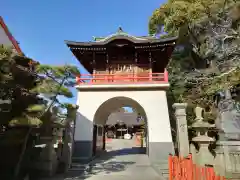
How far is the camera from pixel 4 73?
692 centimetres

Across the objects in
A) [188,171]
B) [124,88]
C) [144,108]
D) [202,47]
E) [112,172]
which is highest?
[202,47]

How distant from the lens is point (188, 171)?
580cm

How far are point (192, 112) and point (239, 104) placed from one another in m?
3.46

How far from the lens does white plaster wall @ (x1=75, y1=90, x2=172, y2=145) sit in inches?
419

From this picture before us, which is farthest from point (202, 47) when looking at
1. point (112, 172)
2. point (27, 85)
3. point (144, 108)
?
point (27, 85)

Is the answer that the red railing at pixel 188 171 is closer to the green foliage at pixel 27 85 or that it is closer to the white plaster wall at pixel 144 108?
the white plaster wall at pixel 144 108

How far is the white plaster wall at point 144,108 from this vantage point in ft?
34.9

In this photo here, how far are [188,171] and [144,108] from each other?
5.67 m

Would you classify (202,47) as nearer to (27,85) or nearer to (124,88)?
(124,88)

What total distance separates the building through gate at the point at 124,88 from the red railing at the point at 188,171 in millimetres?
3491

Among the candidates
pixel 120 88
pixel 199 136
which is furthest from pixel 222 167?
pixel 120 88

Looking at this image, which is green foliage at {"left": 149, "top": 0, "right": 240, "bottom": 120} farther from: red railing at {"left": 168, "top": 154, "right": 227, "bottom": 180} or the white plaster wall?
Answer: red railing at {"left": 168, "top": 154, "right": 227, "bottom": 180}

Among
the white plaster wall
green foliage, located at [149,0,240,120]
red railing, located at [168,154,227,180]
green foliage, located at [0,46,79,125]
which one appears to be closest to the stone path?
red railing, located at [168,154,227,180]

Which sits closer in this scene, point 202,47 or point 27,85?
point 27,85
